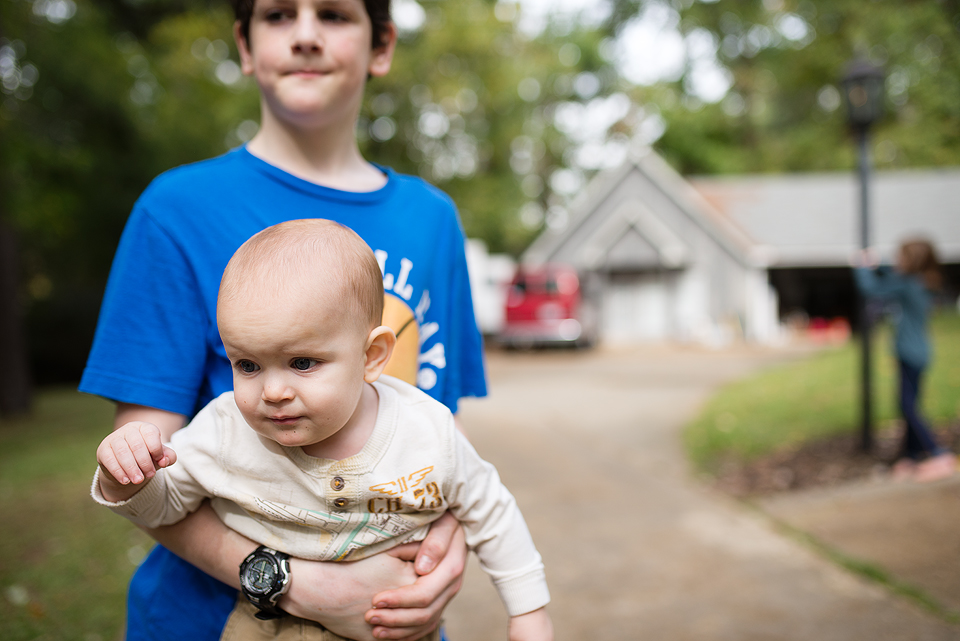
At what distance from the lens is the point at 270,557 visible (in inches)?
50.0

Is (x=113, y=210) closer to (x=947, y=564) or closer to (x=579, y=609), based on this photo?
(x=579, y=609)

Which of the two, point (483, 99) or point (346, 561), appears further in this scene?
point (483, 99)

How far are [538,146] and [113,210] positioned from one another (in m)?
26.7

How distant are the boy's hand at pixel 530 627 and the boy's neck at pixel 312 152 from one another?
0.97 m

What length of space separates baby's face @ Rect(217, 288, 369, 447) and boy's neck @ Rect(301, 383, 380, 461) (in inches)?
2.7

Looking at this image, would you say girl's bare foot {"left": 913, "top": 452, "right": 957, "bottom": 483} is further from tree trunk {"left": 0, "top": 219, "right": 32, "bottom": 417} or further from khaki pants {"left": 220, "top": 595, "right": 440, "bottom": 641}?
tree trunk {"left": 0, "top": 219, "right": 32, "bottom": 417}

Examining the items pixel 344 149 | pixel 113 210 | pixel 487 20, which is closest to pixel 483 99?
pixel 487 20

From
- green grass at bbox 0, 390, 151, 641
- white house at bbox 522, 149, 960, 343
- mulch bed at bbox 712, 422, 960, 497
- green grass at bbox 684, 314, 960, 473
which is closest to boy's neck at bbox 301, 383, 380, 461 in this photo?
green grass at bbox 0, 390, 151, 641

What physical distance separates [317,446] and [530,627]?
542mm

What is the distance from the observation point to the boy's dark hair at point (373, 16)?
5.01 feet

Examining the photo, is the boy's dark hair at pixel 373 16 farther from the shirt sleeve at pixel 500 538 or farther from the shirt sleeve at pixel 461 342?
the shirt sleeve at pixel 500 538

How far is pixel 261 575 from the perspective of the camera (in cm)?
125

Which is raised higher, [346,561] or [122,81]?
[122,81]

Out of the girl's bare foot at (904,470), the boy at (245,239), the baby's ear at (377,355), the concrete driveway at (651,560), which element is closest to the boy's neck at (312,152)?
the boy at (245,239)
